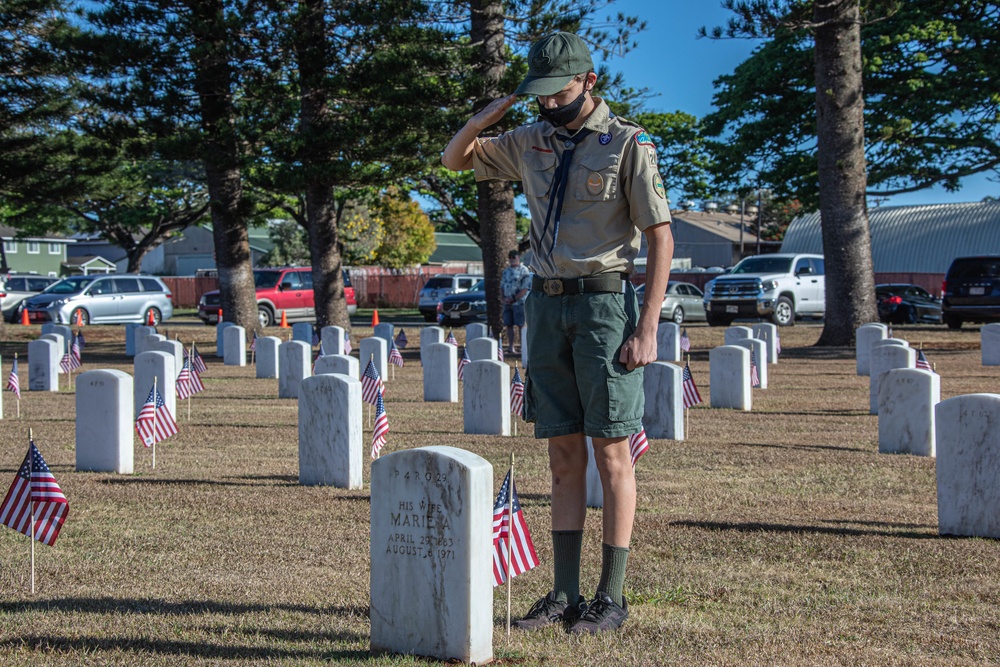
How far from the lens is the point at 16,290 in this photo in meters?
40.2

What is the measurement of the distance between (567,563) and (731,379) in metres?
8.84

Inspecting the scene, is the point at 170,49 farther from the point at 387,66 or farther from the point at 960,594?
the point at 960,594

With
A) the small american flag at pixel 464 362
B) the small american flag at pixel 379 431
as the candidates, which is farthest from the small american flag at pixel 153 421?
the small american flag at pixel 464 362

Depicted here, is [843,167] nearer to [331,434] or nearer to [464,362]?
[464,362]

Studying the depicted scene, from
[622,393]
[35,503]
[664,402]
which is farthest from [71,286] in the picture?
[622,393]

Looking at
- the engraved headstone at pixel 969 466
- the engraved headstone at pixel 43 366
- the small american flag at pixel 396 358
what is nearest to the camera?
the engraved headstone at pixel 969 466

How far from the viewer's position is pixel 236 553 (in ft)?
20.0

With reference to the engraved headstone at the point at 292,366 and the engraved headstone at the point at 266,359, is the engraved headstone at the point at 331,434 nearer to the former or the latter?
the engraved headstone at the point at 292,366

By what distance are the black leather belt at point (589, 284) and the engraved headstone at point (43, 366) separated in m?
13.0

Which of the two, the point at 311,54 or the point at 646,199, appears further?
the point at 311,54

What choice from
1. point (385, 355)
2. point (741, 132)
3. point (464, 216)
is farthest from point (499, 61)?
point (464, 216)

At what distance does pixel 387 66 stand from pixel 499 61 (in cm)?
232

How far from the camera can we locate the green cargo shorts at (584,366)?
4441mm

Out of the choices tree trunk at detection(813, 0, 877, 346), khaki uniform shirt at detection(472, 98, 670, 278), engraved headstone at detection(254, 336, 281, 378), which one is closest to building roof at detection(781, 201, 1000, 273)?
tree trunk at detection(813, 0, 877, 346)
